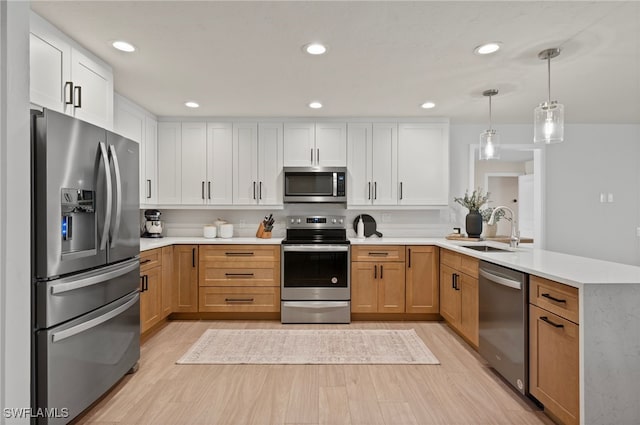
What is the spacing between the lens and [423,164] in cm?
426

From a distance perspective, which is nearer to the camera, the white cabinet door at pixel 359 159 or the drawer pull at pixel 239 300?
the drawer pull at pixel 239 300

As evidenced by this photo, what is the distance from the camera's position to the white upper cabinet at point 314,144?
4.25 m

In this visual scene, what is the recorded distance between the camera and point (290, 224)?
14.7 ft

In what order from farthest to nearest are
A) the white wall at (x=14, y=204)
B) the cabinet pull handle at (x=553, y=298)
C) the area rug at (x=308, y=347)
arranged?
the area rug at (x=308, y=347) → the cabinet pull handle at (x=553, y=298) → the white wall at (x=14, y=204)

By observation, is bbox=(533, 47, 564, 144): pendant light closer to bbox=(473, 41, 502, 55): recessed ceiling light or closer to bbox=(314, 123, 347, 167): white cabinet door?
bbox=(473, 41, 502, 55): recessed ceiling light

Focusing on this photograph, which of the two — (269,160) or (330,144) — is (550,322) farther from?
(269,160)

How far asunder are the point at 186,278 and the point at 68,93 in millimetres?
2159

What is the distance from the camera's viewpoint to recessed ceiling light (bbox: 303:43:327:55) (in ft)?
7.90

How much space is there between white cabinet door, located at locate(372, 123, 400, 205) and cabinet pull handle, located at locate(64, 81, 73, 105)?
2933mm

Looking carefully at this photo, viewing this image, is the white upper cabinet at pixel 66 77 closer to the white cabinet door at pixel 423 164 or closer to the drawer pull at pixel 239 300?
the drawer pull at pixel 239 300

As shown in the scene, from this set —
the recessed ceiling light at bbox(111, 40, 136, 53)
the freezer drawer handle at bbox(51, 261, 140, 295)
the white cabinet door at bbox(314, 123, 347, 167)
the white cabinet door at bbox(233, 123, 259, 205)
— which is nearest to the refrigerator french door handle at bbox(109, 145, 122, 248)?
the freezer drawer handle at bbox(51, 261, 140, 295)

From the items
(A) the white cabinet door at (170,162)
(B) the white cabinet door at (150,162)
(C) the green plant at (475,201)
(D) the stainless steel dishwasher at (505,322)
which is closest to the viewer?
(D) the stainless steel dishwasher at (505,322)

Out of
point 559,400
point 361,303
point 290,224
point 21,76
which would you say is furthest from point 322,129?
point 21,76

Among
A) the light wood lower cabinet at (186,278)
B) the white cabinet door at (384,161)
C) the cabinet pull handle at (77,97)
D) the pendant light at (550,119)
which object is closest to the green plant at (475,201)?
the white cabinet door at (384,161)
